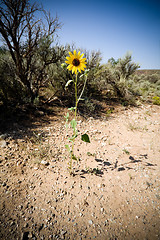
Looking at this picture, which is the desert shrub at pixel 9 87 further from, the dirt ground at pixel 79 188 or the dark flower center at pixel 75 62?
the dark flower center at pixel 75 62

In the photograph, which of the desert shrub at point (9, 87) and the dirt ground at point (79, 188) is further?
the desert shrub at point (9, 87)

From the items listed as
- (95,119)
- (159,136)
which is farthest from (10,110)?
(159,136)

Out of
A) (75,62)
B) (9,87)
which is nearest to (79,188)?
(75,62)

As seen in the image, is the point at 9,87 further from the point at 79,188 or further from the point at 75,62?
the point at 79,188

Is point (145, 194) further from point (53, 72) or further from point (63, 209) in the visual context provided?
point (53, 72)

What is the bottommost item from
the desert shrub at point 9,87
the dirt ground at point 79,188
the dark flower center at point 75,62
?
the dirt ground at point 79,188

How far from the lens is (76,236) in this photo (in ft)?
4.38

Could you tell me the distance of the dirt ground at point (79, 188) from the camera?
54.6 inches

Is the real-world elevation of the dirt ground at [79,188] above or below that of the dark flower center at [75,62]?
below

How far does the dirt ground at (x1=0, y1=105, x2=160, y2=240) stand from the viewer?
1.39 metres

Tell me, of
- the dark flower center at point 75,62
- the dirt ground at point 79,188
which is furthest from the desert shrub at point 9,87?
the dark flower center at point 75,62

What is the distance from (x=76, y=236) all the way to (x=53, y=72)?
481 cm

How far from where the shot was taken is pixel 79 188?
5.98ft

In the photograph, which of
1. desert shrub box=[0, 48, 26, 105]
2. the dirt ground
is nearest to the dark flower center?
the dirt ground
